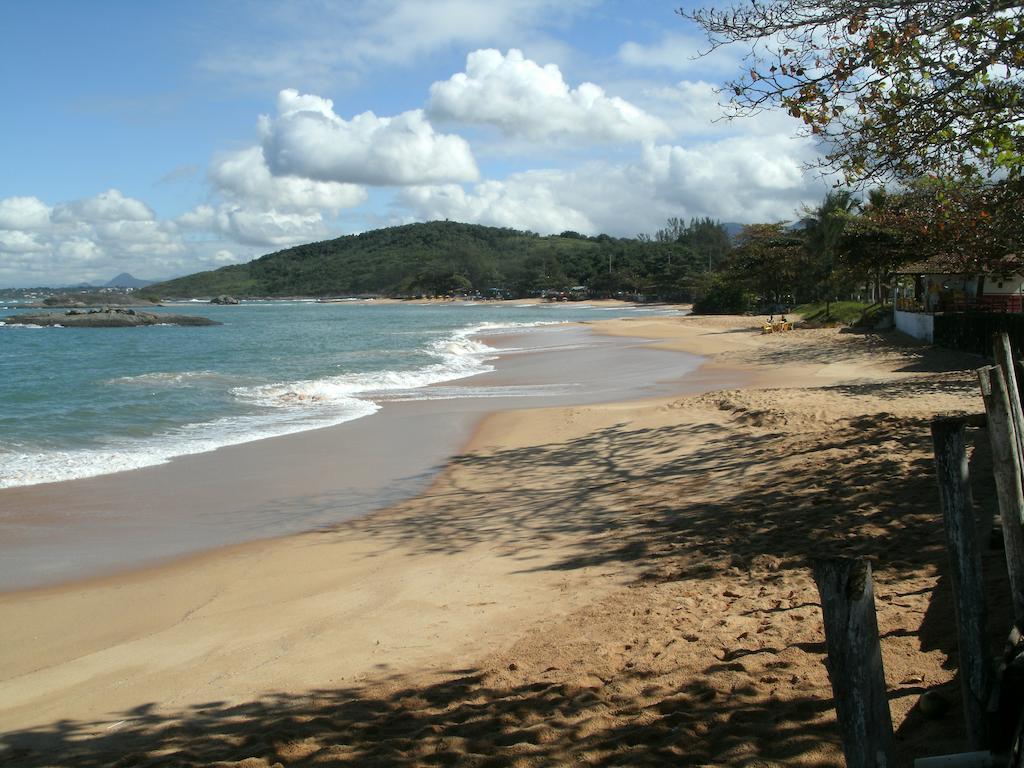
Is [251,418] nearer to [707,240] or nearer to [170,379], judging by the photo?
[170,379]

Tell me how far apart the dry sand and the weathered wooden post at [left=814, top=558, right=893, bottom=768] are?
1.04m

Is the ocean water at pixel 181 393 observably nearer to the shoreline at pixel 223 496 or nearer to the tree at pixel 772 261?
the shoreline at pixel 223 496

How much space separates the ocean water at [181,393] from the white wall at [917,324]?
45.6ft

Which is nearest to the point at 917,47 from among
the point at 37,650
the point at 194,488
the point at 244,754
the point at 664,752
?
the point at 664,752

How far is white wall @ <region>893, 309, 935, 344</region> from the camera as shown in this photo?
26.4 metres

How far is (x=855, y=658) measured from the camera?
8.03ft

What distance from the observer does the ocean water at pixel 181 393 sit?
1432 cm

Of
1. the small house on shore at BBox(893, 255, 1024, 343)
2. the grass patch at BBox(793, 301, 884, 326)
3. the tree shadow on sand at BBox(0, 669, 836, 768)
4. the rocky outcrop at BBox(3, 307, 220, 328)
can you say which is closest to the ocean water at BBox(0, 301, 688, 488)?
the tree shadow on sand at BBox(0, 669, 836, 768)

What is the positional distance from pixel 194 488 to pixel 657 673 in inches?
330

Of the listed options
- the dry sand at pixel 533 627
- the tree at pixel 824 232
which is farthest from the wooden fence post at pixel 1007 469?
the tree at pixel 824 232

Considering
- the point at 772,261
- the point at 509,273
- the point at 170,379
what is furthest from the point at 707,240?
the point at 170,379

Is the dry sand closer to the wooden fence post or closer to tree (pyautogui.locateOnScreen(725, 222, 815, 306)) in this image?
the wooden fence post

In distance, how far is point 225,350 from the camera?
4050 centimetres

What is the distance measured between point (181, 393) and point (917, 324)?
77.9 feet
